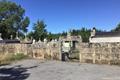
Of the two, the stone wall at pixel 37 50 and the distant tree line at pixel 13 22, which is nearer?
the stone wall at pixel 37 50

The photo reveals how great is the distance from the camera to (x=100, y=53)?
2314 cm

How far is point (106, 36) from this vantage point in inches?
2111

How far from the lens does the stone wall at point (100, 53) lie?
22.1 meters

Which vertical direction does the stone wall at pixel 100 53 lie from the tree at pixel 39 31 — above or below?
below

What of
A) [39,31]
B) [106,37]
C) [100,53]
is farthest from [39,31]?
[100,53]

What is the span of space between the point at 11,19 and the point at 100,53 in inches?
2784

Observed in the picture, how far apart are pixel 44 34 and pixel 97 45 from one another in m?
55.3

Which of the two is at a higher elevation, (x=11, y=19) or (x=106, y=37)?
(x=11, y=19)

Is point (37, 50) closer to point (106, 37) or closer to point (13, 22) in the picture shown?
point (106, 37)

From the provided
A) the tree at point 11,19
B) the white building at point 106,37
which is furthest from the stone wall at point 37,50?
the tree at point 11,19

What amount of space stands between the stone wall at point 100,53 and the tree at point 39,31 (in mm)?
53023

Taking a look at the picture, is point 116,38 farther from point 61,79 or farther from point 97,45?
point 61,79

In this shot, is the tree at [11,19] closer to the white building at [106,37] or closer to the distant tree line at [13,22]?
the distant tree line at [13,22]

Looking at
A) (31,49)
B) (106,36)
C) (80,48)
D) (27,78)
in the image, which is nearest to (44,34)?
(106,36)
